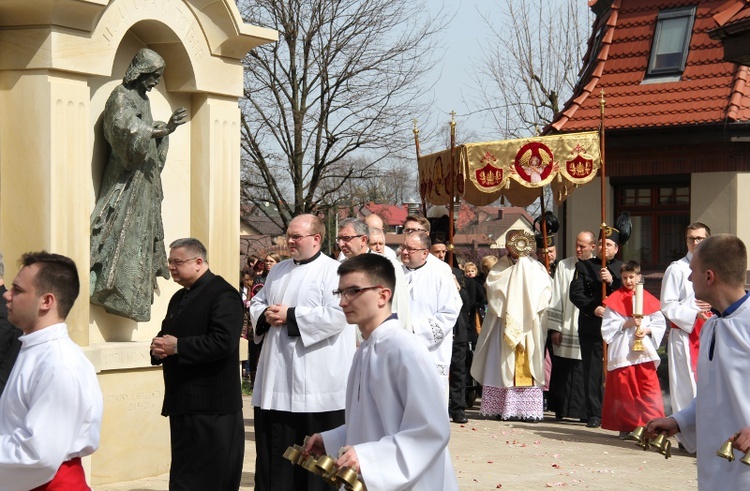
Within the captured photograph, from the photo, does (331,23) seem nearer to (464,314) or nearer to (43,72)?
(464,314)

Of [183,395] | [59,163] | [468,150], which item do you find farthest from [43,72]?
[468,150]

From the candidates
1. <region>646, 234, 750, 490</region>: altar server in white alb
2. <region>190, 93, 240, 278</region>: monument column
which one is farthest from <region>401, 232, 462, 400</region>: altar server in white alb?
<region>646, 234, 750, 490</region>: altar server in white alb

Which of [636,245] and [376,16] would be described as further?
[376,16]

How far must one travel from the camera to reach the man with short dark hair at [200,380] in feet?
23.8

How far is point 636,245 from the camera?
22.5 meters

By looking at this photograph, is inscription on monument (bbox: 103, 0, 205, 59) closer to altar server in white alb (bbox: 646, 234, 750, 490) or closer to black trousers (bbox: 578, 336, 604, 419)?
altar server in white alb (bbox: 646, 234, 750, 490)

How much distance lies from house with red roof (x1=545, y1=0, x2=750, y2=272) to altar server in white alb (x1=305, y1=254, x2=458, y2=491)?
16.6m

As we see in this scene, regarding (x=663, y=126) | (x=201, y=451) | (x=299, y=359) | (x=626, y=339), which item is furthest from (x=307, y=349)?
(x=663, y=126)

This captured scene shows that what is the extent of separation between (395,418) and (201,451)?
9.52ft

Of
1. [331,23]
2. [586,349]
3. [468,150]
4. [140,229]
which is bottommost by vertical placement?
[586,349]

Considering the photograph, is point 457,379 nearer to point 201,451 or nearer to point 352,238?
point 352,238

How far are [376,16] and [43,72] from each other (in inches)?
668

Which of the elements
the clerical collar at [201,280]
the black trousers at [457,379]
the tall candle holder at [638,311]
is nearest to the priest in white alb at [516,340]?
the black trousers at [457,379]

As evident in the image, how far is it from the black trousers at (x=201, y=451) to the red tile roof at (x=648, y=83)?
14889 mm
